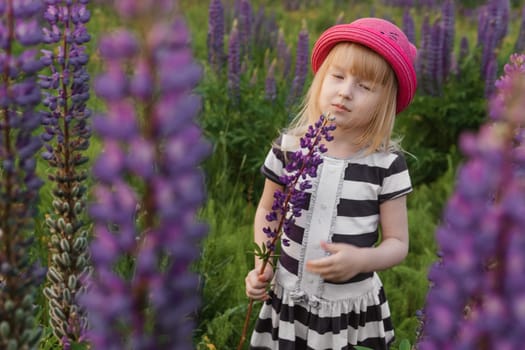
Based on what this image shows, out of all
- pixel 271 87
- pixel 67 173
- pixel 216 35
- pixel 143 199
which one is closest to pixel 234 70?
pixel 271 87

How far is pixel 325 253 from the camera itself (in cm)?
197

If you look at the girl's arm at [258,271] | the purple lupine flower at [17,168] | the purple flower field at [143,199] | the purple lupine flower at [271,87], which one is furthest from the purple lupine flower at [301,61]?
the purple lupine flower at [17,168]

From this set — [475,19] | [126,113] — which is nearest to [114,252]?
[126,113]

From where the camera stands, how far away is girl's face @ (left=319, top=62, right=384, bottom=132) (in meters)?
1.89

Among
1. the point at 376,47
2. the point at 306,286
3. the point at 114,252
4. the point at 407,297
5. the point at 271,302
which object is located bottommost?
the point at 407,297

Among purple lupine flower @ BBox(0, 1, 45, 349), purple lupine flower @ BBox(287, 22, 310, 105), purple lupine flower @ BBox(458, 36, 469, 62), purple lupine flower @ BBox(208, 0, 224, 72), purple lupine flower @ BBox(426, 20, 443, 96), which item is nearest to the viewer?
purple lupine flower @ BBox(0, 1, 45, 349)

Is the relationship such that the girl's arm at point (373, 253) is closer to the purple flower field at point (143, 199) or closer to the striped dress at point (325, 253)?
the striped dress at point (325, 253)

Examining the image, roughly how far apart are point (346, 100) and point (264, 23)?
3719mm

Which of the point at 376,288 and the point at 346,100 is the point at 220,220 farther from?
the point at 346,100

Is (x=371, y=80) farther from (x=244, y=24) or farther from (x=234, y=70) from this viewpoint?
(x=244, y=24)

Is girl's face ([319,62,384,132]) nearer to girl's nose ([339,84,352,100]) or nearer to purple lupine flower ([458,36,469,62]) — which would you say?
girl's nose ([339,84,352,100])

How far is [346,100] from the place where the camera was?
1884mm

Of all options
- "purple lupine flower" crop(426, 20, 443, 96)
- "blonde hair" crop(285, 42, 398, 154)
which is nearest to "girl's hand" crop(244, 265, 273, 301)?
"blonde hair" crop(285, 42, 398, 154)

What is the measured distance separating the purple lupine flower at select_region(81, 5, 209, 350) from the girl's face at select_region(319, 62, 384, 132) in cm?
125
